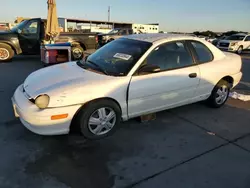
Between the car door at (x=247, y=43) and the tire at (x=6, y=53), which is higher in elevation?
the car door at (x=247, y=43)

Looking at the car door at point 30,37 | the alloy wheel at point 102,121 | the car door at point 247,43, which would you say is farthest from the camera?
the car door at point 247,43

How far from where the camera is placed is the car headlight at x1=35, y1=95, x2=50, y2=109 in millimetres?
2805

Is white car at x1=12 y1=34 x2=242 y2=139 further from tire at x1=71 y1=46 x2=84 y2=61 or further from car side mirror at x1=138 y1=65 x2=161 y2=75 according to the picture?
tire at x1=71 y1=46 x2=84 y2=61

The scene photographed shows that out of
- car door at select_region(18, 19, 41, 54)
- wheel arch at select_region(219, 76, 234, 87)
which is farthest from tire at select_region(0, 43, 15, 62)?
wheel arch at select_region(219, 76, 234, 87)

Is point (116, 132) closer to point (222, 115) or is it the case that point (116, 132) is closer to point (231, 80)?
point (222, 115)

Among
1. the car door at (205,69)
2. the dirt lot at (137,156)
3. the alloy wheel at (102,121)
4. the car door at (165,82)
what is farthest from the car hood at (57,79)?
the car door at (205,69)

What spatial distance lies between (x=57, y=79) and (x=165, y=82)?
5.36 feet

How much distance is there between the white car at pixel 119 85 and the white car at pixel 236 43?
13.9 metres

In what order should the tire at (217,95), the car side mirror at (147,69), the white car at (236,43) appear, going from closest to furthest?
1. the car side mirror at (147,69)
2. the tire at (217,95)
3. the white car at (236,43)

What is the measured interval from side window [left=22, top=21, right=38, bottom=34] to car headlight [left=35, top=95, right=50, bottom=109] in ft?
26.5

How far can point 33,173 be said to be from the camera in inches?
97.9

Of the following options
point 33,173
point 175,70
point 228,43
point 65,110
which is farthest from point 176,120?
point 228,43

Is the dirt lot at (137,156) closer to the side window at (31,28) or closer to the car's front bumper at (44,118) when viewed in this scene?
the car's front bumper at (44,118)

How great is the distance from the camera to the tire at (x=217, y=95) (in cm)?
439
